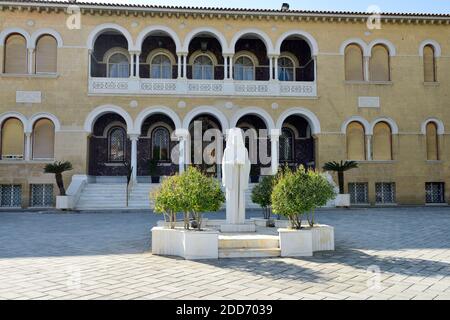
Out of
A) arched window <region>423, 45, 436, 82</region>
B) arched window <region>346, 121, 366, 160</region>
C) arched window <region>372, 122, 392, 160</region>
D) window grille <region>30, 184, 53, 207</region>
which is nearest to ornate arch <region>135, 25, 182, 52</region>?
window grille <region>30, 184, 53, 207</region>

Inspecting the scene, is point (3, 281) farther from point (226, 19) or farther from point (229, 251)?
point (226, 19)

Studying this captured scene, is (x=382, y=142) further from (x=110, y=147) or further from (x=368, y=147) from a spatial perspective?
(x=110, y=147)

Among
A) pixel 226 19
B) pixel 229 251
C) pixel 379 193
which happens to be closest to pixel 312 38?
pixel 226 19

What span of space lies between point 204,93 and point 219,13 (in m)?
4.59

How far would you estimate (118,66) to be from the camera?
22859 mm

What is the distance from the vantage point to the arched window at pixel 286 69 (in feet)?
78.1

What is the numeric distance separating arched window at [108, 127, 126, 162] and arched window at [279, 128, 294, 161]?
9788 mm

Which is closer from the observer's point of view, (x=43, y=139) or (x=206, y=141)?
(x=43, y=139)

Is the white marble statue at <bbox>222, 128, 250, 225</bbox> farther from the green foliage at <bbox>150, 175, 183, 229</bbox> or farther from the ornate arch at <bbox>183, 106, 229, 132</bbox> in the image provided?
the ornate arch at <bbox>183, 106, 229, 132</bbox>

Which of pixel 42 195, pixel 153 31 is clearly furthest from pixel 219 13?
pixel 42 195

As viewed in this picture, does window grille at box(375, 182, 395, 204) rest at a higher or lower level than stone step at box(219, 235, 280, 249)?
higher

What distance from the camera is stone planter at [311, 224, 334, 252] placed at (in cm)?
800

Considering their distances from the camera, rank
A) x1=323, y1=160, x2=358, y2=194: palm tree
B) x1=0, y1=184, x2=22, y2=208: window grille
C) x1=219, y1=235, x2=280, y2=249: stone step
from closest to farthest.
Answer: x1=219, y1=235, x2=280, y2=249: stone step → x1=323, y1=160, x2=358, y2=194: palm tree → x1=0, y1=184, x2=22, y2=208: window grille
